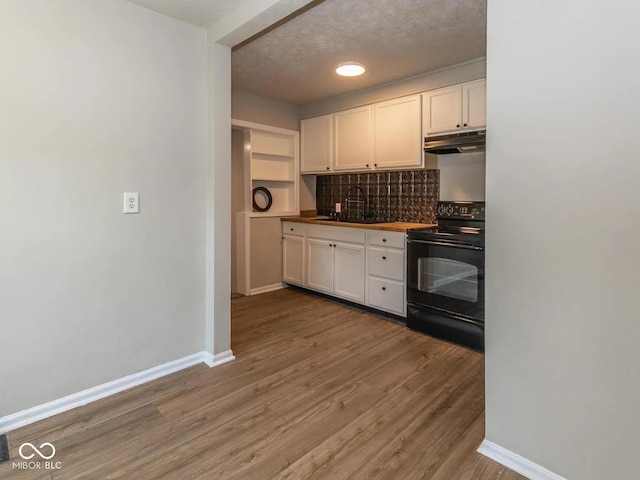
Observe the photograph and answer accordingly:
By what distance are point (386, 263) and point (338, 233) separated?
27.0 inches

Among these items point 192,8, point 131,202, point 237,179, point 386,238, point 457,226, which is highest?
point 192,8

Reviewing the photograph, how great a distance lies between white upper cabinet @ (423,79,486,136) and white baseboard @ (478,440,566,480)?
2409 mm

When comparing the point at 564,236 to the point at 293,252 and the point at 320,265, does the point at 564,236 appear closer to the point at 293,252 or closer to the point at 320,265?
the point at 320,265

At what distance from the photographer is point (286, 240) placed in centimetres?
452

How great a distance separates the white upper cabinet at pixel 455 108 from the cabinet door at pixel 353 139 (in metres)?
0.70

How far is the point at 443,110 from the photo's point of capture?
321 centimetres

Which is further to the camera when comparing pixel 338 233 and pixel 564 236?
pixel 338 233

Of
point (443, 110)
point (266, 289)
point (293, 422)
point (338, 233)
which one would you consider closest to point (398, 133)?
point (443, 110)

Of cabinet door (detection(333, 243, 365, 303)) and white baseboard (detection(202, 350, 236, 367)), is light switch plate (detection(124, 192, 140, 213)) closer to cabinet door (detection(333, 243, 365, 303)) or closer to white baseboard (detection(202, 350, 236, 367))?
white baseboard (detection(202, 350, 236, 367))

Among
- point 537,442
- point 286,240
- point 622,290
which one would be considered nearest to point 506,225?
point 622,290

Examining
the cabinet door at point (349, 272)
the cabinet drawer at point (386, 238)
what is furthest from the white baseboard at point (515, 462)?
the cabinet door at point (349, 272)

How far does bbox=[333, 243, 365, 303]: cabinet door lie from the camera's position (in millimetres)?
3650

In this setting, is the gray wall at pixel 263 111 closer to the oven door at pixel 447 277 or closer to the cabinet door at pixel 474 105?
the cabinet door at pixel 474 105

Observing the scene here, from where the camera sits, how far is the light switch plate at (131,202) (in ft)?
7.03
